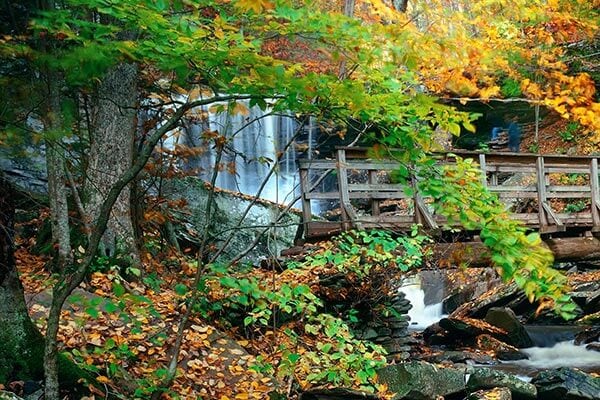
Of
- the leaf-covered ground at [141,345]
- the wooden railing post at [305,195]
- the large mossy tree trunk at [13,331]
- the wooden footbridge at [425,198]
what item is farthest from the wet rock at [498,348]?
the large mossy tree trunk at [13,331]

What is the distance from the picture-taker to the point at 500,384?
7871 millimetres

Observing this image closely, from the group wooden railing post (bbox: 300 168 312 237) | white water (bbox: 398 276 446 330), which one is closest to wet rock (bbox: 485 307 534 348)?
white water (bbox: 398 276 446 330)

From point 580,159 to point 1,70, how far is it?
34.2 ft

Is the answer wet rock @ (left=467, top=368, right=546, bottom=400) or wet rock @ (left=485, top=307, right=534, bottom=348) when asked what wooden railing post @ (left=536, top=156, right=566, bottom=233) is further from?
wet rock @ (left=467, top=368, right=546, bottom=400)

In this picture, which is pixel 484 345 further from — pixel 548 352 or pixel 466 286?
pixel 466 286

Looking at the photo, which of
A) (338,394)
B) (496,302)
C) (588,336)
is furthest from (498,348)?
(338,394)

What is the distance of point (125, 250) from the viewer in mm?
7289

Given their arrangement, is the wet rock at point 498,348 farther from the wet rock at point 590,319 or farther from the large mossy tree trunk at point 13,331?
the large mossy tree trunk at point 13,331

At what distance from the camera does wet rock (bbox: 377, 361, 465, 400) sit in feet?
23.3

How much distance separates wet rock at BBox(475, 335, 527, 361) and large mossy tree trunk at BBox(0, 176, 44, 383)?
28.6 feet

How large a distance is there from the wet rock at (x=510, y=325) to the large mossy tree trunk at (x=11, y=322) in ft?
31.6

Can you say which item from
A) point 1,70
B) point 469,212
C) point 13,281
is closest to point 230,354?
point 13,281

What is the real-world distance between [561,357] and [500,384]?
3579 mm

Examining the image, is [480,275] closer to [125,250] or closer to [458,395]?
[458,395]
